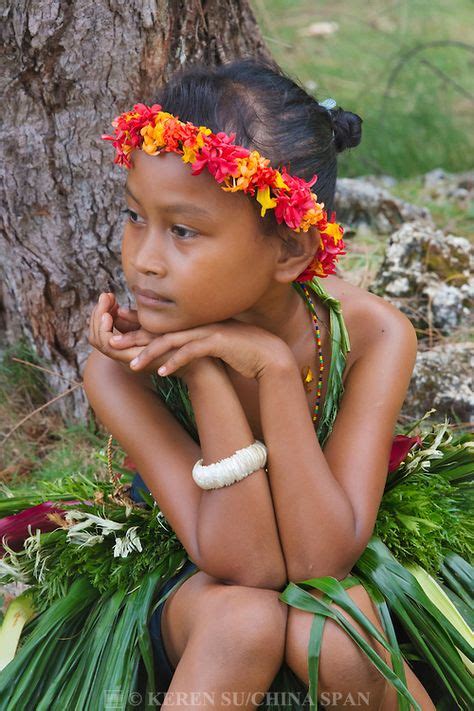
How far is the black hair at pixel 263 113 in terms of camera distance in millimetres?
2033

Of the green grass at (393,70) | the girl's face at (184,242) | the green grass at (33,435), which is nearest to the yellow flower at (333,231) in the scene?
the girl's face at (184,242)

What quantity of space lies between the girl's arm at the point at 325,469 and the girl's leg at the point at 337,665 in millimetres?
145

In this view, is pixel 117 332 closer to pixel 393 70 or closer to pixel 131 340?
pixel 131 340

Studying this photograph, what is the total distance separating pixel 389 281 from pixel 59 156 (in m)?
1.45

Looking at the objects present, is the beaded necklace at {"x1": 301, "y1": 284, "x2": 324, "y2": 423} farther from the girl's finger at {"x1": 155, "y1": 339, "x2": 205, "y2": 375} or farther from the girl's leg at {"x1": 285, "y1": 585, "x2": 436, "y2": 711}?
the girl's leg at {"x1": 285, "y1": 585, "x2": 436, "y2": 711}

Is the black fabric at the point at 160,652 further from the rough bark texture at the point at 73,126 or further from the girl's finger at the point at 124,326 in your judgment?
the rough bark texture at the point at 73,126

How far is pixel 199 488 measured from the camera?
2146 millimetres

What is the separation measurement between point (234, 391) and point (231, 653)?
0.59 m

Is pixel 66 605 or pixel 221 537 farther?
pixel 66 605

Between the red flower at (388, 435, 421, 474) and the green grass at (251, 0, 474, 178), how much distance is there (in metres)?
2.83

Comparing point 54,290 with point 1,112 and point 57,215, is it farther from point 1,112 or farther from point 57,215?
point 1,112

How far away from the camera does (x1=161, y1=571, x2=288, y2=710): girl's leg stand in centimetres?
191

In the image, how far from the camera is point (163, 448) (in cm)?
220

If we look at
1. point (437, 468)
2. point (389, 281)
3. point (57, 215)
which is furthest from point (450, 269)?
point (57, 215)
